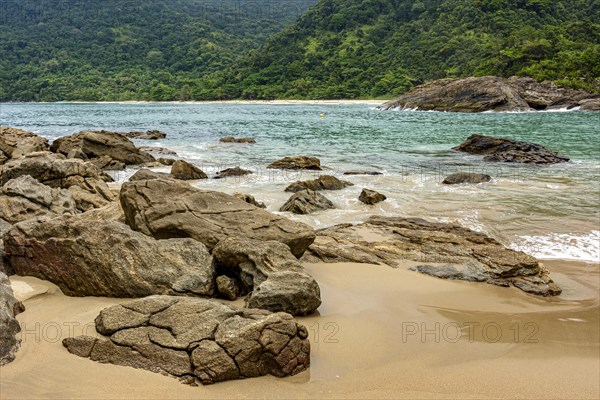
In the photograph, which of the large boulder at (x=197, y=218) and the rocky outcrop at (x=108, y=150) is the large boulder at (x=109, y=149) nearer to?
the rocky outcrop at (x=108, y=150)

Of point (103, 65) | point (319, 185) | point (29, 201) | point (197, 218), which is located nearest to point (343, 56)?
point (103, 65)

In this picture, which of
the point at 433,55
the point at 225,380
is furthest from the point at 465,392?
the point at 433,55

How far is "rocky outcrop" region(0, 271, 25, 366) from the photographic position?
4.41m

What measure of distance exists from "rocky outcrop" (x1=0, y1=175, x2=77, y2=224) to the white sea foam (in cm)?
899

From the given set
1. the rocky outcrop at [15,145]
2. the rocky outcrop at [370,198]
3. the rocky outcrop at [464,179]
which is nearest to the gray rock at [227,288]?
the rocky outcrop at [370,198]

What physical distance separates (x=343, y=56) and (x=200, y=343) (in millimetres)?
138451

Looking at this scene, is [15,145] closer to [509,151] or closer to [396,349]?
[396,349]

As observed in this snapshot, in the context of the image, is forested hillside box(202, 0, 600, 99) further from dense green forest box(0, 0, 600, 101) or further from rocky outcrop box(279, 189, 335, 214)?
rocky outcrop box(279, 189, 335, 214)

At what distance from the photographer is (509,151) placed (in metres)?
24.5

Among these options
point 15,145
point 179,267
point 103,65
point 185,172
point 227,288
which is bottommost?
point 185,172

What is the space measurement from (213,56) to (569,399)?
609ft

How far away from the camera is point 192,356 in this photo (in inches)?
172

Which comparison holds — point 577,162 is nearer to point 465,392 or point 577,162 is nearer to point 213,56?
point 465,392

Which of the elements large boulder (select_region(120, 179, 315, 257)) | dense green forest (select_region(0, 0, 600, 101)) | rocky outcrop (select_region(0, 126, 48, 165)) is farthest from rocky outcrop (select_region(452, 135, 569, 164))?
dense green forest (select_region(0, 0, 600, 101))
